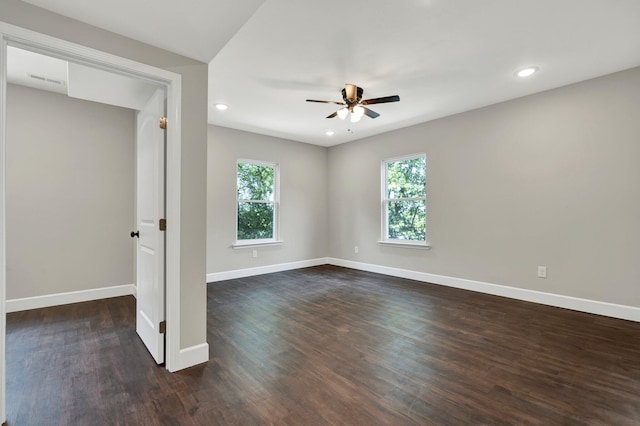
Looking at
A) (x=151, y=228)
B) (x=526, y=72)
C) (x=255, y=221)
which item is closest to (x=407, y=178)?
(x=526, y=72)

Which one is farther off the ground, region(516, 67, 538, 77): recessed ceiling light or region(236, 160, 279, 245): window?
region(516, 67, 538, 77): recessed ceiling light

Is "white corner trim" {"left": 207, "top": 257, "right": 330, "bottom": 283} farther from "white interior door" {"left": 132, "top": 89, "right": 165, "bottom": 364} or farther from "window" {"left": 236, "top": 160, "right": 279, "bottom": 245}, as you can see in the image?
"white interior door" {"left": 132, "top": 89, "right": 165, "bottom": 364}

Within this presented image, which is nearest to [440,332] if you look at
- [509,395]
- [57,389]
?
[509,395]

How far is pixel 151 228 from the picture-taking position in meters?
2.33

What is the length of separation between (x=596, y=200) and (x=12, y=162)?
6.69 m

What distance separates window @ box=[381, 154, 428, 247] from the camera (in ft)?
16.0

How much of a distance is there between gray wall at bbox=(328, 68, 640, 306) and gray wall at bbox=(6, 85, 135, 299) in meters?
4.31

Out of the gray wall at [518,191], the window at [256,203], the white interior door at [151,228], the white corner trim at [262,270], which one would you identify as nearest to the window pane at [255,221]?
the window at [256,203]

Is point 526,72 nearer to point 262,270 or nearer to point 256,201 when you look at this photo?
point 256,201

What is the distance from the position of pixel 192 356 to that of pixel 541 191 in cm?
420

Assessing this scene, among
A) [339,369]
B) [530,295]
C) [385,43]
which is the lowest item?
[339,369]

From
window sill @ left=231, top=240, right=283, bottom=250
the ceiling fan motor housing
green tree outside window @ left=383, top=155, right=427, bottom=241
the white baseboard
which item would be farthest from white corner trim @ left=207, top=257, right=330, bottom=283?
the ceiling fan motor housing

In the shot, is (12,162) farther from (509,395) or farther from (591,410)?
(591,410)

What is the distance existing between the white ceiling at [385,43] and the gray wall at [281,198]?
1240mm
